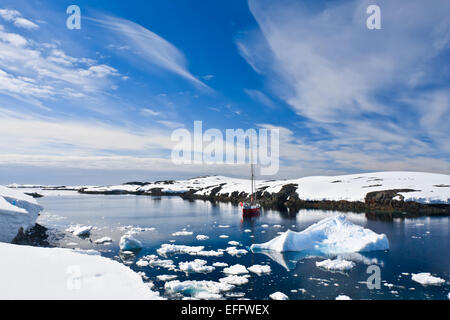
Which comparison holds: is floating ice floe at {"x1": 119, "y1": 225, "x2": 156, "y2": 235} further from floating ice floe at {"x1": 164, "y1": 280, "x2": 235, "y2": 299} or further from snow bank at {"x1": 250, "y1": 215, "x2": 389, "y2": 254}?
floating ice floe at {"x1": 164, "y1": 280, "x2": 235, "y2": 299}

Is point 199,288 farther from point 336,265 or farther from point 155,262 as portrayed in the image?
point 336,265

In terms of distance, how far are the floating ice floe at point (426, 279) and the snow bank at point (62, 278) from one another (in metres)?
10.8

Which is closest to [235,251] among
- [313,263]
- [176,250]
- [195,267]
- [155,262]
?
[176,250]

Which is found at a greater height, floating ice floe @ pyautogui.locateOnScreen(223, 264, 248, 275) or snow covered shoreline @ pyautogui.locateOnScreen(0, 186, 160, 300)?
snow covered shoreline @ pyautogui.locateOnScreen(0, 186, 160, 300)

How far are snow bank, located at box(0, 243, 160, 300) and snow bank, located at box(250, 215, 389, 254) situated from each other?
419 inches

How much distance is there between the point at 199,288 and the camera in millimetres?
10531

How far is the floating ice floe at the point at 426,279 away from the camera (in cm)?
1134

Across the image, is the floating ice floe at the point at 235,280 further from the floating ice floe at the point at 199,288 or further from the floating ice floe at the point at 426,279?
the floating ice floe at the point at 426,279

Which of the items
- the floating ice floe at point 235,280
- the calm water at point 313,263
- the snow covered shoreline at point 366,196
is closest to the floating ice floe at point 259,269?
the calm water at point 313,263

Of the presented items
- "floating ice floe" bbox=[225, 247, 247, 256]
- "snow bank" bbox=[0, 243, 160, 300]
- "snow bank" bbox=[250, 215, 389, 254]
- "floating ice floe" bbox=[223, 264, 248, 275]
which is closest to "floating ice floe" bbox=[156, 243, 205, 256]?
"floating ice floe" bbox=[225, 247, 247, 256]

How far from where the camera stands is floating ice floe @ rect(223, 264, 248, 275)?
1280cm

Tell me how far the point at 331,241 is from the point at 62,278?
1588 centimetres
